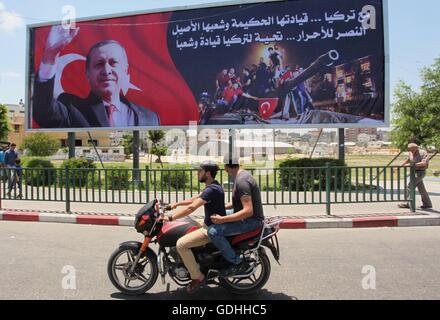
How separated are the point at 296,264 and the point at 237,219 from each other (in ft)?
5.80

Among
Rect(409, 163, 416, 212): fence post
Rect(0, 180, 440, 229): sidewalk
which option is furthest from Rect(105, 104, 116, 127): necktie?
Rect(409, 163, 416, 212): fence post

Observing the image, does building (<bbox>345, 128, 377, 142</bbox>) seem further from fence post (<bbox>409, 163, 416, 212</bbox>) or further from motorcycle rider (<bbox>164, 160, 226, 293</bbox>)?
motorcycle rider (<bbox>164, 160, 226, 293</bbox>)

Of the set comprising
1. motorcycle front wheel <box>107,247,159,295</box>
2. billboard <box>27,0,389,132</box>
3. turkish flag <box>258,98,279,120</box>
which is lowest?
motorcycle front wheel <box>107,247,159,295</box>

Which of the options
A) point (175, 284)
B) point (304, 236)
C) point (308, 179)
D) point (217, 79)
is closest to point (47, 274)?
point (175, 284)

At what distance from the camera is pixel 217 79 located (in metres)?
15.6

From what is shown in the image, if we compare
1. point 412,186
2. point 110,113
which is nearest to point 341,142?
point 412,186

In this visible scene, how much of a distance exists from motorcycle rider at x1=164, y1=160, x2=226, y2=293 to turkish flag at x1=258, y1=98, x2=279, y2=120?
35.1 feet

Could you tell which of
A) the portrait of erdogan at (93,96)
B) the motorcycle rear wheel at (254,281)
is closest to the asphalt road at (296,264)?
the motorcycle rear wheel at (254,281)

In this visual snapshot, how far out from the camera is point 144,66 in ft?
54.0

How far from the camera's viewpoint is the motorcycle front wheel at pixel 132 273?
458cm

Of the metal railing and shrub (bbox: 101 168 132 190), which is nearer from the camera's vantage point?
the metal railing

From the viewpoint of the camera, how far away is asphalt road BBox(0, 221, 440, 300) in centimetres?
456

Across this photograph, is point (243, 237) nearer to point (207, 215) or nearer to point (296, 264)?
point (207, 215)

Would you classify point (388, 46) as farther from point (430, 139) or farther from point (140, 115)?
point (140, 115)
